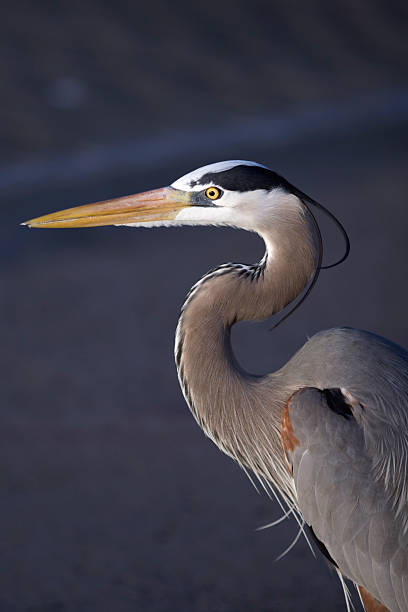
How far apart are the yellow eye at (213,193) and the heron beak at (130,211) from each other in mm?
59

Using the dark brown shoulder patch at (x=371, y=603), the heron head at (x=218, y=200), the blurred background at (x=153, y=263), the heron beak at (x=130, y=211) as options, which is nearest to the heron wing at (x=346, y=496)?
the dark brown shoulder patch at (x=371, y=603)

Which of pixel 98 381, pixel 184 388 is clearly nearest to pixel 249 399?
pixel 184 388

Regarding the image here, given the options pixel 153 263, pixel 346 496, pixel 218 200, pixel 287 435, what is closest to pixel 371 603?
pixel 346 496

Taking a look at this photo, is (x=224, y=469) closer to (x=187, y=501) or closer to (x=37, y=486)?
(x=187, y=501)

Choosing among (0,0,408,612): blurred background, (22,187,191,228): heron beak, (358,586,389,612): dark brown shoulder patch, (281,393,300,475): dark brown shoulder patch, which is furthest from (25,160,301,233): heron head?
(0,0,408,612): blurred background

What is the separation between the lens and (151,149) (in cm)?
609

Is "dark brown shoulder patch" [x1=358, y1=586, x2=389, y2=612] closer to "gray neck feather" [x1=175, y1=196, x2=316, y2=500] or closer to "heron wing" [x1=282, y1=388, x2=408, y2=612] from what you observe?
"heron wing" [x1=282, y1=388, x2=408, y2=612]

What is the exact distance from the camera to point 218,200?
1.98 m

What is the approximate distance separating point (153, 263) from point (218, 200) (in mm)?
2777

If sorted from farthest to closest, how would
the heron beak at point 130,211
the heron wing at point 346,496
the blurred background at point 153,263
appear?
1. the blurred background at point 153,263
2. the heron beak at point 130,211
3. the heron wing at point 346,496

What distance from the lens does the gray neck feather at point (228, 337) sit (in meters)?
1.97

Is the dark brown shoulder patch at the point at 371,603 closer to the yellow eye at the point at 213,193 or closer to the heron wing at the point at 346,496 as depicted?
the heron wing at the point at 346,496

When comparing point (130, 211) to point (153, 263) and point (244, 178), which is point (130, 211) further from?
point (153, 263)

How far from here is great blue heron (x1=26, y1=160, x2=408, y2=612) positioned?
190 cm
